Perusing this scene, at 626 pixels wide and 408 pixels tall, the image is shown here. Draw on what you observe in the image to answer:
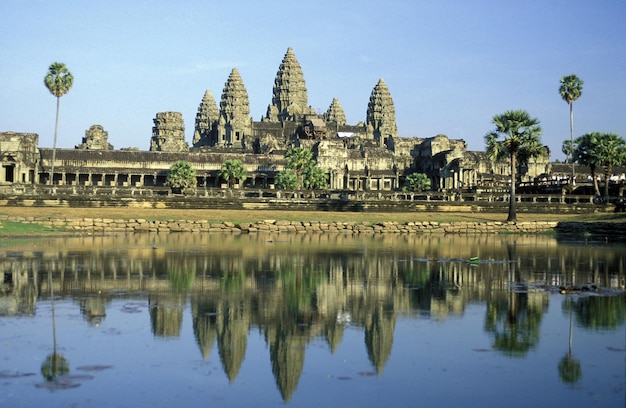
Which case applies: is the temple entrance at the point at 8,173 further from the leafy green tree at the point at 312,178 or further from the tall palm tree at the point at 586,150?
the tall palm tree at the point at 586,150

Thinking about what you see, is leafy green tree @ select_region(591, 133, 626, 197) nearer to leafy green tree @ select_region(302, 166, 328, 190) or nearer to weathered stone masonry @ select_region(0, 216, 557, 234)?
weathered stone masonry @ select_region(0, 216, 557, 234)

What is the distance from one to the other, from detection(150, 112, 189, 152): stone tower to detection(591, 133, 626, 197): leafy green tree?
90.4 meters

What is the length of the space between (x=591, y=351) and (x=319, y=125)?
147 m

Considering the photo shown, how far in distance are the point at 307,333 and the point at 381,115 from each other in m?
162

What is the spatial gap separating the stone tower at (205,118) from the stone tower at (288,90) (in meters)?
18.4

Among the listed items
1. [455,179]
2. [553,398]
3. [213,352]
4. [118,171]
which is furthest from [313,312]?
[455,179]

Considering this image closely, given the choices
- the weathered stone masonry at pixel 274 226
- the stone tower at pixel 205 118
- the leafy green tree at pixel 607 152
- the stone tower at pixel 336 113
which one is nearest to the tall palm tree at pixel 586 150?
the leafy green tree at pixel 607 152

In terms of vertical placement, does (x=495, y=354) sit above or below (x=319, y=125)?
below

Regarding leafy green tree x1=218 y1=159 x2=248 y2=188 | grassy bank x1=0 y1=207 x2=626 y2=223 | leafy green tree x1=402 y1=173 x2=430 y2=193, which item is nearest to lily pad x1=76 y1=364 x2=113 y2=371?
grassy bank x1=0 y1=207 x2=626 y2=223

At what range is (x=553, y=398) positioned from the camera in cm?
1188

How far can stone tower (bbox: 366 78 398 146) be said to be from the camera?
6850 inches

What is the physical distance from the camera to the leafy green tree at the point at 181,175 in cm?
11106

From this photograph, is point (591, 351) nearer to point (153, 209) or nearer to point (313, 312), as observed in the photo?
point (313, 312)

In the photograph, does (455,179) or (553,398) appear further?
(455,179)
